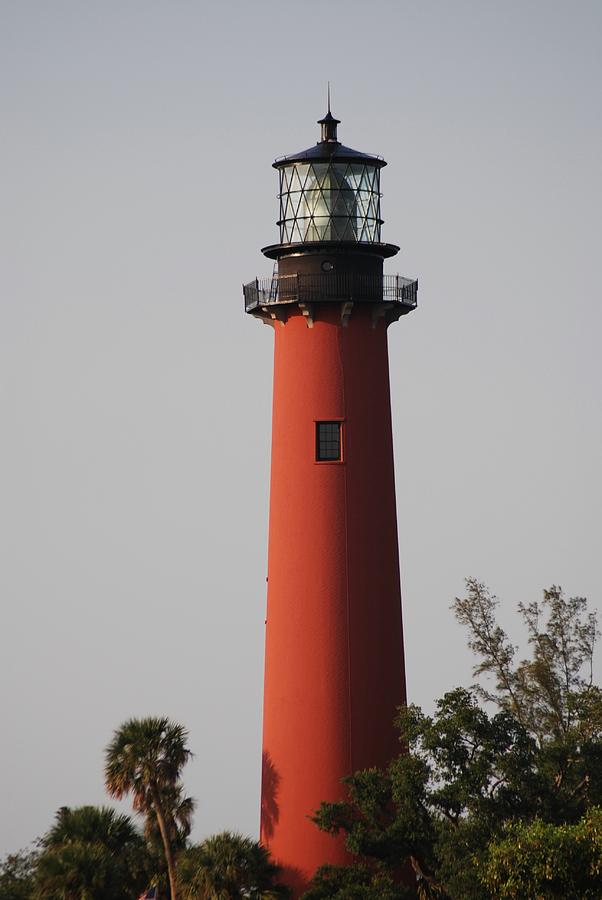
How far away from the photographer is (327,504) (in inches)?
1832

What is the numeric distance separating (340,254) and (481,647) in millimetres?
14270

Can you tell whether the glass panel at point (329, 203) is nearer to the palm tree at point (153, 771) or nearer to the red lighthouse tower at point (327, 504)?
the red lighthouse tower at point (327, 504)

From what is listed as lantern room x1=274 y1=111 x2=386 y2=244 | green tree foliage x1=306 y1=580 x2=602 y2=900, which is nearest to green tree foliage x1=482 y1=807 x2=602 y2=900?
green tree foliage x1=306 y1=580 x2=602 y2=900

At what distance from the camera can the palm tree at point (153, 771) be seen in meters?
45.9

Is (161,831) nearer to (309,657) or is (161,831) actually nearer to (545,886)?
(309,657)

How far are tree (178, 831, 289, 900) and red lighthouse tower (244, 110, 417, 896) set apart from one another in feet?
5.63

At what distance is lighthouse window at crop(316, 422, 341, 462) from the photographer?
46.8 metres

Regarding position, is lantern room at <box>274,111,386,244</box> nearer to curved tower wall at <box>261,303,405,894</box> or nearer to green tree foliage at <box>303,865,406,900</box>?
curved tower wall at <box>261,303,405,894</box>

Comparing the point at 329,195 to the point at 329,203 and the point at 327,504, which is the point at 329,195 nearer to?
the point at 329,203

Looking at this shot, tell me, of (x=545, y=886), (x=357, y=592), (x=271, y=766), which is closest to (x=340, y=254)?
(x=357, y=592)

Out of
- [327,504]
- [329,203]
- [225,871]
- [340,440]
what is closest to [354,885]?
[225,871]

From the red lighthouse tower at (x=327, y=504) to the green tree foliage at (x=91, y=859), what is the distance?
3.16 metres

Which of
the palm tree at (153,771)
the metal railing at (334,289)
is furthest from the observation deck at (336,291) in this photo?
the palm tree at (153,771)

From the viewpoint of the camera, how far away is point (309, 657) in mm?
46062
